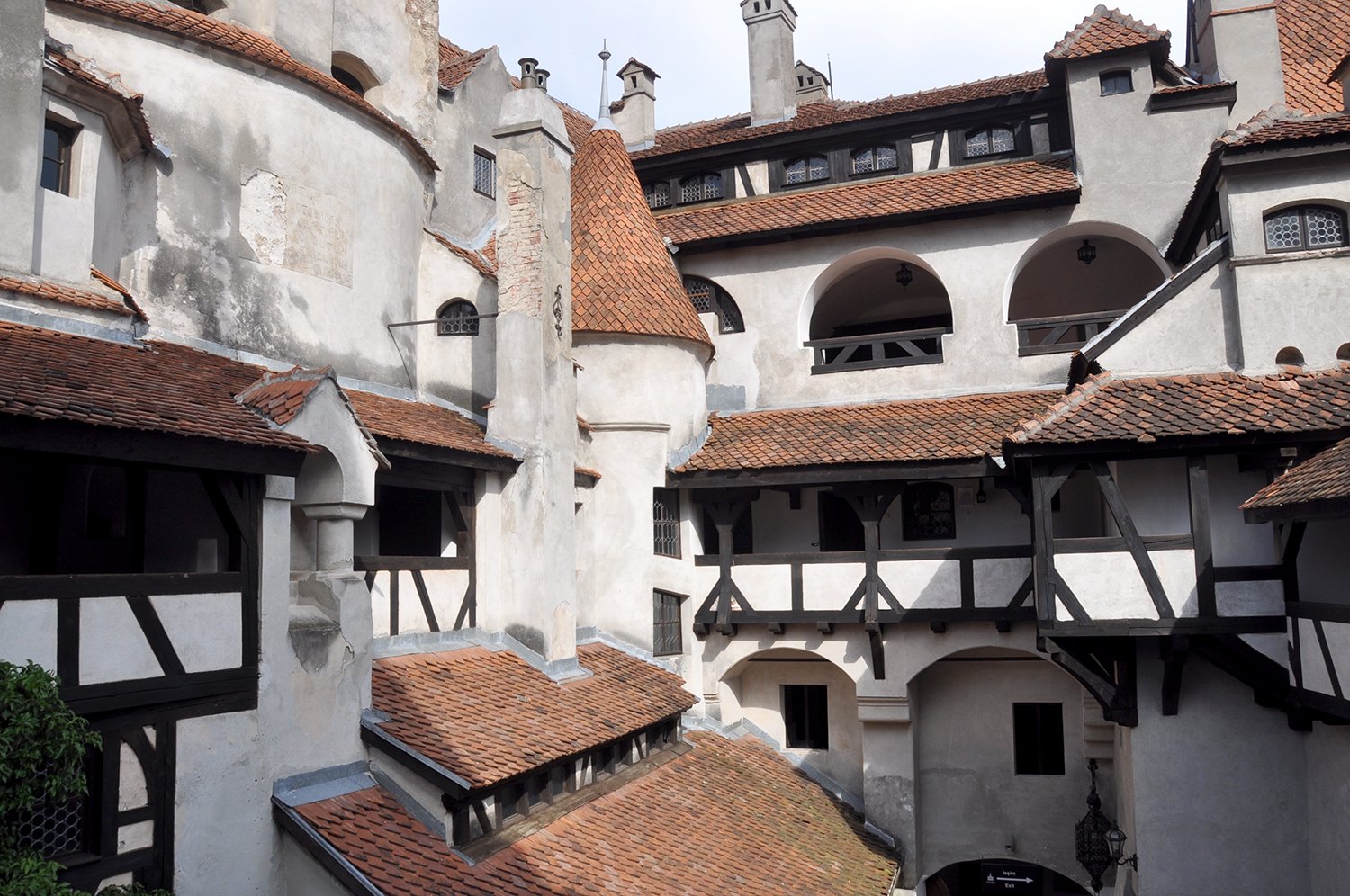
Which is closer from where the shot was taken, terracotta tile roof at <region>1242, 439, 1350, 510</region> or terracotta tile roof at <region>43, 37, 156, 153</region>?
terracotta tile roof at <region>43, 37, 156, 153</region>

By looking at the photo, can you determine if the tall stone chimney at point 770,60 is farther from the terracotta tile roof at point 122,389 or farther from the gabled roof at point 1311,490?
the terracotta tile roof at point 122,389

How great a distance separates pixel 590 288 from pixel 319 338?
5.59m

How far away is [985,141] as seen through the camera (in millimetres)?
20922

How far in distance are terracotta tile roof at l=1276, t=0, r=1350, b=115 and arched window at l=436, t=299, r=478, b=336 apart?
13276 millimetres

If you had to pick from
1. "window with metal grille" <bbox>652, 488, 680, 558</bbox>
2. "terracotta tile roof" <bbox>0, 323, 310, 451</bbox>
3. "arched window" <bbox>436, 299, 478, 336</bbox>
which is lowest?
"window with metal grille" <bbox>652, 488, 680, 558</bbox>

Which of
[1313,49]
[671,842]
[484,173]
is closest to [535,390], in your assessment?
[484,173]

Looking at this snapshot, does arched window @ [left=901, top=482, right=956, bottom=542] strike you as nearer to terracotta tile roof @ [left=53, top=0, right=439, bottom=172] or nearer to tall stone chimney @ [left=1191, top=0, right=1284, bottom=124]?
tall stone chimney @ [left=1191, top=0, right=1284, bottom=124]

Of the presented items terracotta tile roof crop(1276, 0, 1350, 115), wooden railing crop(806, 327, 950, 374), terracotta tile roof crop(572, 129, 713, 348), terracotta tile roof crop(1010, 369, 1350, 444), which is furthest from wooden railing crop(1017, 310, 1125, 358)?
terracotta tile roof crop(572, 129, 713, 348)

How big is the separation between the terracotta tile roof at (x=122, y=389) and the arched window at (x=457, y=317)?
552cm

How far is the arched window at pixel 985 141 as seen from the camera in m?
20.9

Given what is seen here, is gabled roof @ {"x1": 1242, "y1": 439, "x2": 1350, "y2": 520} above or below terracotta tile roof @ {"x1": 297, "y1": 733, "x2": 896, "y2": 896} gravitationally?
above

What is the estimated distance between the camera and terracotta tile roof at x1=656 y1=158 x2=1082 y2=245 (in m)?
19.5

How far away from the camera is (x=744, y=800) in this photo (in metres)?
16.0

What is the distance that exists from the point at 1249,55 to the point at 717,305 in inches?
376
